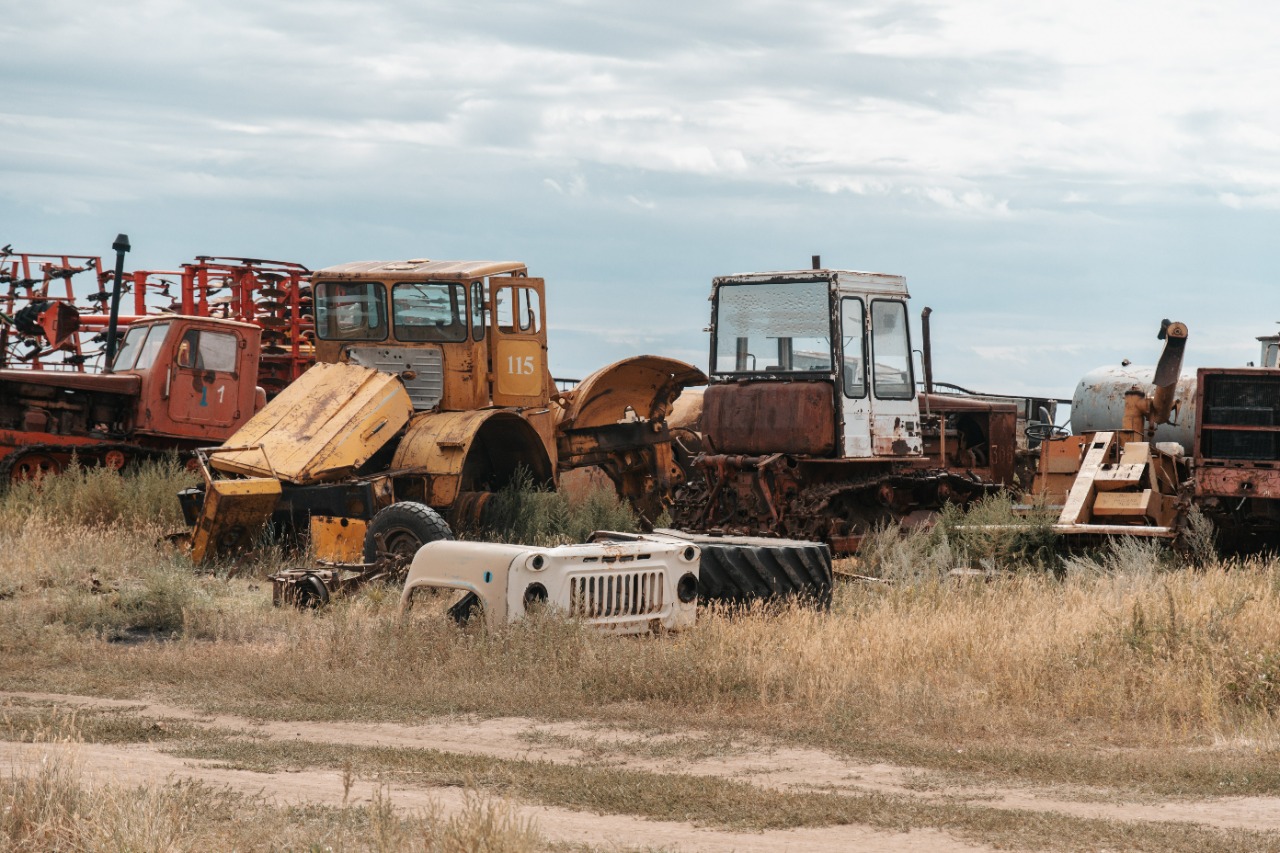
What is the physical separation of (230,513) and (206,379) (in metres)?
5.32

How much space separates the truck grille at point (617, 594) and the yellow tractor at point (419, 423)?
11.1ft

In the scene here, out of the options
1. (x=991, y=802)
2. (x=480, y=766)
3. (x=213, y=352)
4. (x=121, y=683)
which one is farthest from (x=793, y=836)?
(x=213, y=352)

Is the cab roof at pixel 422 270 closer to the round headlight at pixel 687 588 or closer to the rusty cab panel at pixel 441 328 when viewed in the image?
the rusty cab panel at pixel 441 328

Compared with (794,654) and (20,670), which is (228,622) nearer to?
(20,670)

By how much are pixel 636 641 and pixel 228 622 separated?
3.69 metres

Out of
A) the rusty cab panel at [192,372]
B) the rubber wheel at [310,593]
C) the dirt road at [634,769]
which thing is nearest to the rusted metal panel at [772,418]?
the rubber wheel at [310,593]

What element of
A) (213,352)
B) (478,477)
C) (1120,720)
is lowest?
(1120,720)

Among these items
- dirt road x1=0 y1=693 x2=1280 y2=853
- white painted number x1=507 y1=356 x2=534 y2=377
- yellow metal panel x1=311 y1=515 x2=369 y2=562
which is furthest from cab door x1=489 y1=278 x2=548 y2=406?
dirt road x1=0 y1=693 x2=1280 y2=853

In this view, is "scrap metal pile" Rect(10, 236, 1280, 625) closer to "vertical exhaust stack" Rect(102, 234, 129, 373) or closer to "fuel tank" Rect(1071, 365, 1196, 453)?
"vertical exhaust stack" Rect(102, 234, 129, 373)

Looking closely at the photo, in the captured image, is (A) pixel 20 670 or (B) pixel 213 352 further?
(B) pixel 213 352

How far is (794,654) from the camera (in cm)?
1080

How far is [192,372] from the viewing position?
66.1 ft

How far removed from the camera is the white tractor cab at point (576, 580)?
11109 mm

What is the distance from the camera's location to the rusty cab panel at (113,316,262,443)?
1992cm
